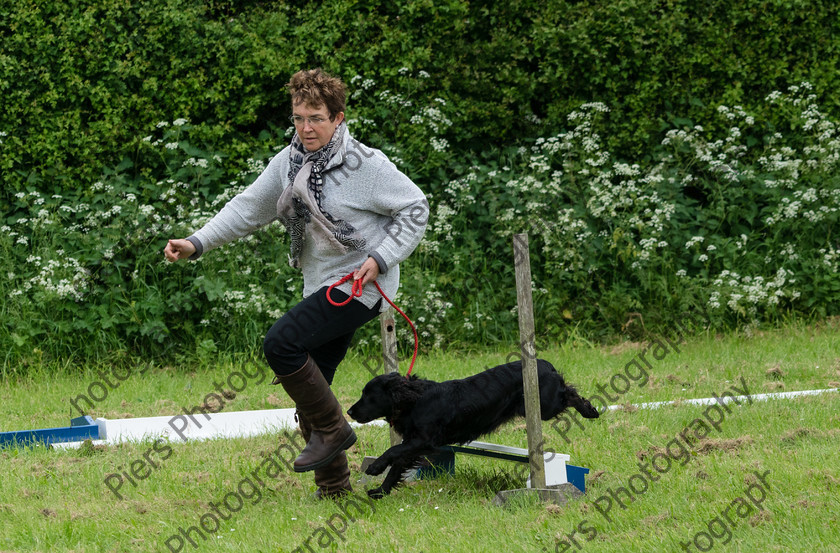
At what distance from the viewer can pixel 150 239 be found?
7.51 metres

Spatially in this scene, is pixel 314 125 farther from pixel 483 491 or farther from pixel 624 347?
pixel 624 347

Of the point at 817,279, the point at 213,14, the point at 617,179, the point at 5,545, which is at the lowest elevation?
the point at 817,279

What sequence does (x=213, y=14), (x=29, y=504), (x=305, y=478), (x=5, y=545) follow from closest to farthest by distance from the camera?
(x=5, y=545)
(x=29, y=504)
(x=305, y=478)
(x=213, y=14)

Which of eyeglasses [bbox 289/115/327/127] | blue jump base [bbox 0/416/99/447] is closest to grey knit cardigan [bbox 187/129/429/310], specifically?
eyeglasses [bbox 289/115/327/127]

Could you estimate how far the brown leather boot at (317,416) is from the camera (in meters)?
3.84

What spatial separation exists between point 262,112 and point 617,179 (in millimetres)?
3252

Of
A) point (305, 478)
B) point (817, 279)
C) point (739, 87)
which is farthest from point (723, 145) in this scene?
point (305, 478)

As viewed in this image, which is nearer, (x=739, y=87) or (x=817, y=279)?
(x=817, y=279)

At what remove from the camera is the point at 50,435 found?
5.18 metres

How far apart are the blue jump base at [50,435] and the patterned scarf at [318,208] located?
81.3 inches

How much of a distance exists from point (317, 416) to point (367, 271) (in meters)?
0.65

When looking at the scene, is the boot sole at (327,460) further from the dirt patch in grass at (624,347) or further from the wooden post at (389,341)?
the dirt patch in grass at (624,347)

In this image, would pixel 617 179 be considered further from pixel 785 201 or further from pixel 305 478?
pixel 305 478

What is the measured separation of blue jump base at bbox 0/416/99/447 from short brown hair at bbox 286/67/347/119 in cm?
246
